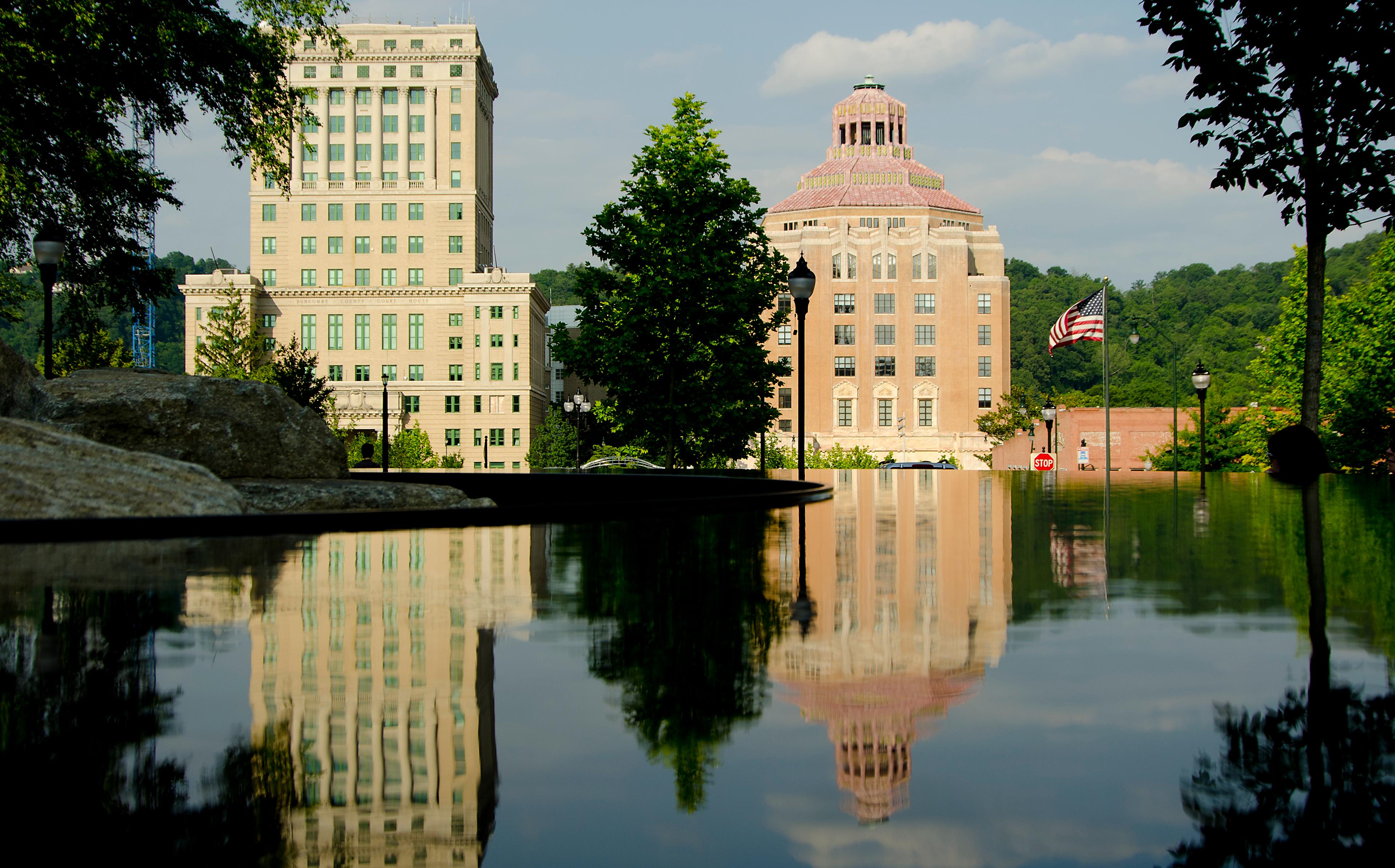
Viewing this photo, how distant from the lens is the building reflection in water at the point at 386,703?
119 inches

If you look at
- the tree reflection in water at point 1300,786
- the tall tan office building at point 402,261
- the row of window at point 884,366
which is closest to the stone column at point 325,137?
the tall tan office building at point 402,261

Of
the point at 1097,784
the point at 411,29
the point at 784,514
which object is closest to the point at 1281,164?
the point at 784,514

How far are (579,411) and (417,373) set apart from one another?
31097 millimetres

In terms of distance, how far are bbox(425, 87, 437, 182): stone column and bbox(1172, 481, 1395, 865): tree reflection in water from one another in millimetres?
118246

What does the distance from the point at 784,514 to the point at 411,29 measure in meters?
116

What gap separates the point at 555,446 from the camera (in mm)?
90188

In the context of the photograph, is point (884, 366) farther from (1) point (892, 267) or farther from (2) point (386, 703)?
(2) point (386, 703)

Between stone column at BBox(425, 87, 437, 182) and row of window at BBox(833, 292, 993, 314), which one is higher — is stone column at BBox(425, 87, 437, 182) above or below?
above

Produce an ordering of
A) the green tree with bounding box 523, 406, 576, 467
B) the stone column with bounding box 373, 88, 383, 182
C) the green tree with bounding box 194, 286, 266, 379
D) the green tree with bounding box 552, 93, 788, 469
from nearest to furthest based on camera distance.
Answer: the green tree with bounding box 552, 93, 788, 469 → the green tree with bounding box 194, 286, 266, 379 → the green tree with bounding box 523, 406, 576, 467 → the stone column with bounding box 373, 88, 383, 182

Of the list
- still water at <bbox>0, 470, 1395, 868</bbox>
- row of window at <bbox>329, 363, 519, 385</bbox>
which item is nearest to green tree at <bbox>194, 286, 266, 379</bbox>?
row of window at <bbox>329, 363, 519, 385</bbox>

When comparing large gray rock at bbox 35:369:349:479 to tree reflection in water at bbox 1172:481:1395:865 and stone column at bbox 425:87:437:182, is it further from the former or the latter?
stone column at bbox 425:87:437:182

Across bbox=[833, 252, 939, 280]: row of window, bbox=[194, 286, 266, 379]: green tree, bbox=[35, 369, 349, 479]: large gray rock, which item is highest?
bbox=[833, 252, 939, 280]: row of window

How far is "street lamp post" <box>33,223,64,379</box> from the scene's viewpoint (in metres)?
20.4

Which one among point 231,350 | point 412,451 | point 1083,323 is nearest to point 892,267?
point 412,451
